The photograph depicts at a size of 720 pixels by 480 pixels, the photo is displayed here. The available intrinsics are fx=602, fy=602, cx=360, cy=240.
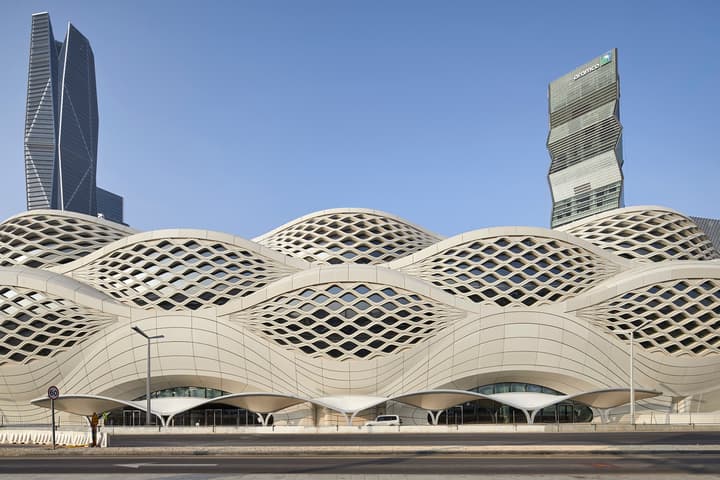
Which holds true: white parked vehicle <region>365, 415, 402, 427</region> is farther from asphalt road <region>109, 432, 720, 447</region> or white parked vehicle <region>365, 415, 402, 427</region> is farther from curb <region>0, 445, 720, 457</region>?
curb <region>0, 445, 720, 457</region>

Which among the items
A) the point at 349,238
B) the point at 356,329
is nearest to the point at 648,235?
the point at 349,238

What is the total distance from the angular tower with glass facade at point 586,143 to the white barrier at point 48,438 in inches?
5853

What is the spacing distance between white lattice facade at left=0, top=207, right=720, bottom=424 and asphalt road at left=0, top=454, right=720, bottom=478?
32.1m

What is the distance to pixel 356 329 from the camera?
50.9 m

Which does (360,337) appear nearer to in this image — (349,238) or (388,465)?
(349,238)

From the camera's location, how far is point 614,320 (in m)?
52.4

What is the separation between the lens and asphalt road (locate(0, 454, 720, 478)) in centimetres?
1456

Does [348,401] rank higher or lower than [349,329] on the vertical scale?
lower

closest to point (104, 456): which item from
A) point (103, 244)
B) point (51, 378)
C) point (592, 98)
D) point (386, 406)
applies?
point (386, 406)

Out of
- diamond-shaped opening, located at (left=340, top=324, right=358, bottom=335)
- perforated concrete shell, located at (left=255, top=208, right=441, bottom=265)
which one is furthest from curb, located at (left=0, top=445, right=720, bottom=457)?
perforated concrete shell, located at (left=255, top=208, right=441, bottom=265)

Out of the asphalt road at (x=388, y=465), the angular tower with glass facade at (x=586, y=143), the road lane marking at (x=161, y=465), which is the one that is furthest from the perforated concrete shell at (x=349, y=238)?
the angular tower with glass facade at (x=586, y=143)

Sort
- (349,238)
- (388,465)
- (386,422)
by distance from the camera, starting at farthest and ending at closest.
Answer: (349,238) < (386,422) < (388,465)

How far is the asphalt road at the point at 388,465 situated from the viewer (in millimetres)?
14562

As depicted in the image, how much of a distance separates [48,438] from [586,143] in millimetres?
164889
